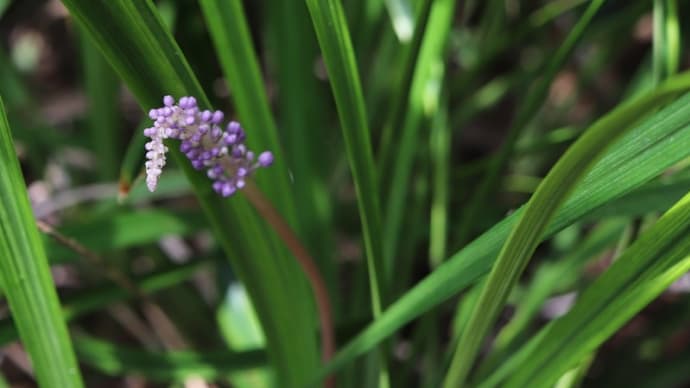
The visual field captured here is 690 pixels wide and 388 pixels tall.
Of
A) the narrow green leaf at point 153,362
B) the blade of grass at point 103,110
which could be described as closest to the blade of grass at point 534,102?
the narrow green leaf at point 153,362

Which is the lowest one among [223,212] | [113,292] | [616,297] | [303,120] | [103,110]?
[616,297]

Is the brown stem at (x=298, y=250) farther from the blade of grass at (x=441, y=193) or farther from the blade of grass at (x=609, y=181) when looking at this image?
the blade of grass at (x=441, y=193)

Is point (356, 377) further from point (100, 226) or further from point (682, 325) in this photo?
point (682, 325)

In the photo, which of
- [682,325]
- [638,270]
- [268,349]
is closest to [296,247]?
[268,349]

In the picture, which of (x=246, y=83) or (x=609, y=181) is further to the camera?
(x=246, y=83)

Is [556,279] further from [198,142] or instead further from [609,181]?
[198,142]

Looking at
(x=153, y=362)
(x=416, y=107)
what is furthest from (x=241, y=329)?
(x=416, y=107)

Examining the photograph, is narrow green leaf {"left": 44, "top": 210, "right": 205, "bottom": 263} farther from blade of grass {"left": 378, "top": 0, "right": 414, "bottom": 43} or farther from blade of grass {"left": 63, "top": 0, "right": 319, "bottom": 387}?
blade of grass {"left": 378, "top": 0, "right": 414, "bottom": 43}

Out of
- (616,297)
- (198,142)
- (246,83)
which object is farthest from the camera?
(246,83)

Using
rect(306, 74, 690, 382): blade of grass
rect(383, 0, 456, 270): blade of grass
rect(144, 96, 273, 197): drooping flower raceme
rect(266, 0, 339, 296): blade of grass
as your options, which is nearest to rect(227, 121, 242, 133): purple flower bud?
rect(144, 96, 273, 197): drooping flower raceme
